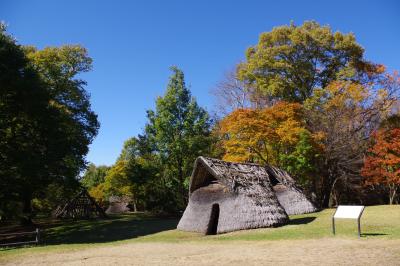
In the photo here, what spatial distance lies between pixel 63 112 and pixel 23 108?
22.9ft

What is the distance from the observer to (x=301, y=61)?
36344 millimetres

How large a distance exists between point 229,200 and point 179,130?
64.2ft

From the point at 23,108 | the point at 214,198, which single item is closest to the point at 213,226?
the point at 214,198

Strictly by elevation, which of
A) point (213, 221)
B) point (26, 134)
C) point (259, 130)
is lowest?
point (213, 221)

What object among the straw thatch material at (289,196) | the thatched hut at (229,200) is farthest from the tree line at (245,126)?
the thatched hut at (229,200)

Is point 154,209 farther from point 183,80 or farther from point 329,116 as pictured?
point 329,116

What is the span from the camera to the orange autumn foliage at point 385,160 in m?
29.2

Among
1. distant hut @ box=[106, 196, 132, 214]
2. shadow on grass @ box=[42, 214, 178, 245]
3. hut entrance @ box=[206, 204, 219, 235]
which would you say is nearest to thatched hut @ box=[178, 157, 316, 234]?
hut entrance @ box=[206, 204, 219, 235]

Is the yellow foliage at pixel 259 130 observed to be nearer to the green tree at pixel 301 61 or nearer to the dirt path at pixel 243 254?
the green tree at pixel 301 61

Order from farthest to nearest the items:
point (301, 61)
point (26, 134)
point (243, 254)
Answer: point (301, 61) → point (26, 134) → point (243, 254)

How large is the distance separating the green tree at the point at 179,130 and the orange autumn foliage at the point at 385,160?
637 inches

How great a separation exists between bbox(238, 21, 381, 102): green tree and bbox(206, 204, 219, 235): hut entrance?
19593mm

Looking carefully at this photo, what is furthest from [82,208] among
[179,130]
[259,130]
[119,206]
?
[259,130]

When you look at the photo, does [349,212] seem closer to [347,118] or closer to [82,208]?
[347,118]
